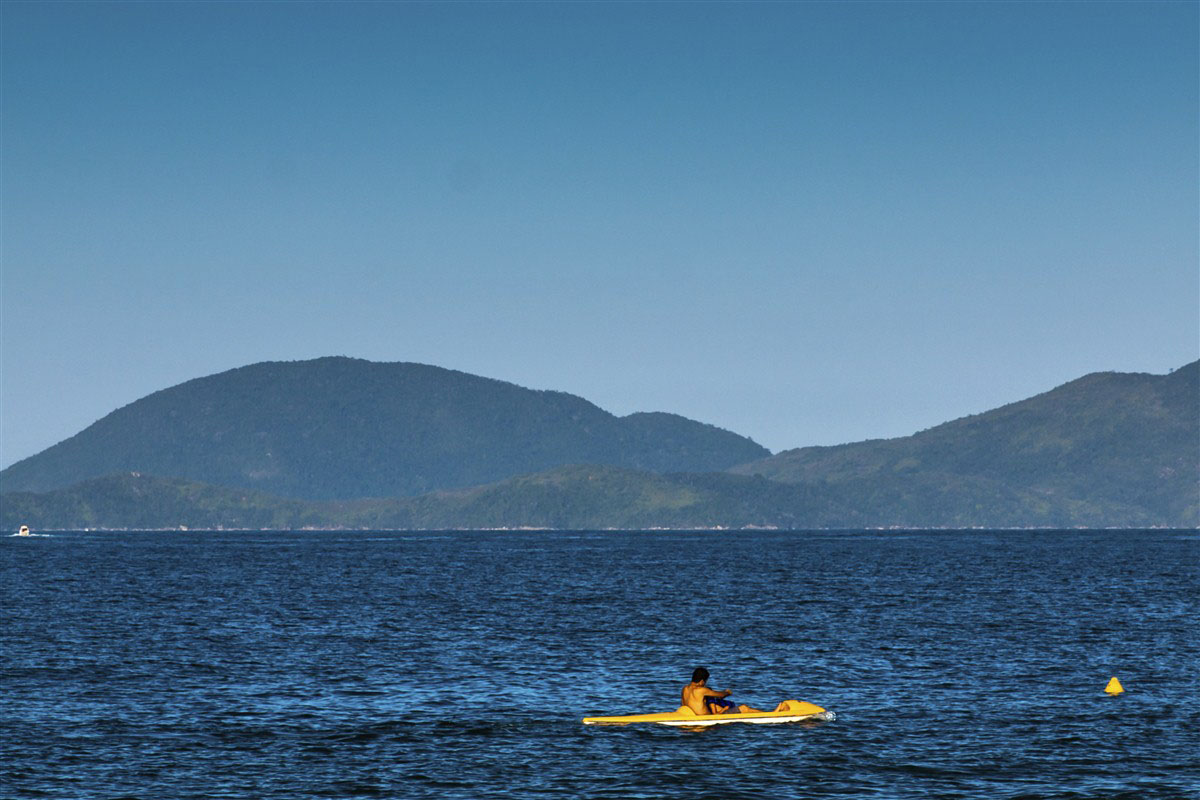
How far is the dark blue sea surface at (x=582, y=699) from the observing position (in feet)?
160

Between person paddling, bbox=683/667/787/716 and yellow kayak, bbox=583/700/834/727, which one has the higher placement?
person paddling, bbox=683/667/787/716

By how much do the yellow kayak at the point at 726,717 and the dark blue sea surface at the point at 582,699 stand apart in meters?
0.53

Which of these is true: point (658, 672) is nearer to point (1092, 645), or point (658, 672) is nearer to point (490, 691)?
point (490, 691)

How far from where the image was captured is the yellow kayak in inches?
2296

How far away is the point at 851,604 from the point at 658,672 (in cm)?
5758

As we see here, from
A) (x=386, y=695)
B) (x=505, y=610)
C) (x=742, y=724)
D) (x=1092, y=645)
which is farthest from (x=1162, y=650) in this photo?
(x=505, y=610)

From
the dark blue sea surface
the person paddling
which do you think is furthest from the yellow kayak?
the dark blue sea surface

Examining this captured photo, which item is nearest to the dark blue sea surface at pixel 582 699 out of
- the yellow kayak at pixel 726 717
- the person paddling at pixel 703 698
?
the yellow kayak at pixel 726 717

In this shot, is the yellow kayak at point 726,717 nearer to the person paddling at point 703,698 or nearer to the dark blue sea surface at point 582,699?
the person paddling at point 703,698

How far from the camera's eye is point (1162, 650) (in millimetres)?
88000

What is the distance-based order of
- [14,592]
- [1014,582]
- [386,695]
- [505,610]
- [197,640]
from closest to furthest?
[386,695] < [197,640] < [505,610] < [14,592] < [1014,582]

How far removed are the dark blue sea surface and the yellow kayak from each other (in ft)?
1.74

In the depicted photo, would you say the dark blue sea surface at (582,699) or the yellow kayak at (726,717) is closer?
the dark blue sea surface at (582,699)

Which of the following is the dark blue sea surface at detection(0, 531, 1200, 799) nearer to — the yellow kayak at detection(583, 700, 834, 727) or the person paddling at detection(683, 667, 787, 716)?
the yellow kayak at detection(583, 700, 834, 727)
